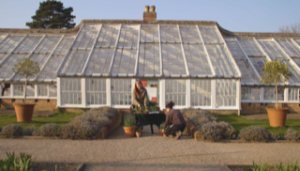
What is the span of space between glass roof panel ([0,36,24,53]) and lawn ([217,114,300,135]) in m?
15.2

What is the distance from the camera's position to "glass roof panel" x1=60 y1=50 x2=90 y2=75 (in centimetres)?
1516

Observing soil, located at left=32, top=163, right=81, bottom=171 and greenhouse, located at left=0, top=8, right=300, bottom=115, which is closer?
soil, located at left=32, top=163, right=81, bottom=171

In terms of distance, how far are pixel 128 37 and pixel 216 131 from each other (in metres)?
11.3

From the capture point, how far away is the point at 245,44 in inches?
771

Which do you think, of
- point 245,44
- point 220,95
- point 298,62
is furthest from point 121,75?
point 298,62

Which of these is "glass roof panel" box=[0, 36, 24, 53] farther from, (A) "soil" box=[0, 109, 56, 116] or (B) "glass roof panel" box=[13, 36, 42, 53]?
(A) "soil" box=[0, 109, 56, 116]

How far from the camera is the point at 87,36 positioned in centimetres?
1838

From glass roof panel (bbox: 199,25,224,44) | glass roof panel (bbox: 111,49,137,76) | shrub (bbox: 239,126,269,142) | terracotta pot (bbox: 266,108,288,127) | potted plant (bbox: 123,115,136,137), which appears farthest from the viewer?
glass roof panel (bbox: 199,25,224,44)

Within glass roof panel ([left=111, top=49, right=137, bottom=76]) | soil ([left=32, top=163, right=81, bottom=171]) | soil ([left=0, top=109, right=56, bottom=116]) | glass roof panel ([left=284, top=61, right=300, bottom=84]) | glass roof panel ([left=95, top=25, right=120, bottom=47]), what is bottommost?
soil ([left=32, top=163, right=81, bottom=171])

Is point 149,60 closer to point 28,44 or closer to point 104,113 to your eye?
point 104,113

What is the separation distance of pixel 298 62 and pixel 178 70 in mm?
8822

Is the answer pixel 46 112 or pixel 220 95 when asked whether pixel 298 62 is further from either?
pixel 46 112

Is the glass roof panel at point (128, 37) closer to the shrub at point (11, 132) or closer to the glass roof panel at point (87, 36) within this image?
the glass roof panel at point (87, 36)

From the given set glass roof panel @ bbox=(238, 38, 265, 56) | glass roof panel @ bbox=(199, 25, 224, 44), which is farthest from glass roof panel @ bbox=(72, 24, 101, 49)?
glass roof panel @ bbox=(238, 38, 265, 56)
